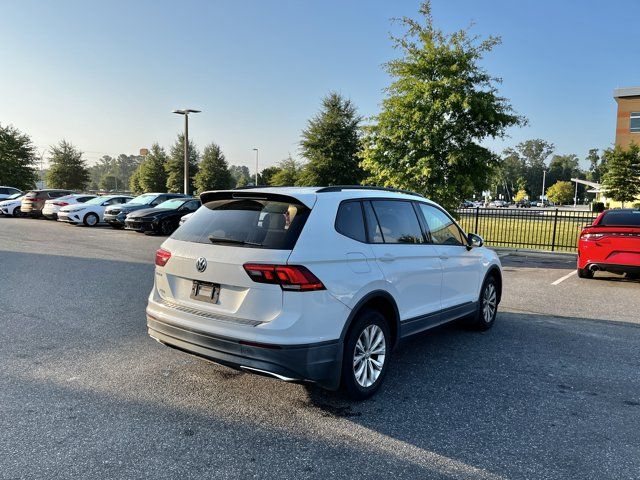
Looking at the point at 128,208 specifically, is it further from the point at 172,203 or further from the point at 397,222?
the point at 397,222

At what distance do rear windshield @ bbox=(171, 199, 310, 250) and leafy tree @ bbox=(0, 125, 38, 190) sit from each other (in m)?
43.1

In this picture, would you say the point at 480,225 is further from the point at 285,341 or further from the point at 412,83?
the point at 285,341

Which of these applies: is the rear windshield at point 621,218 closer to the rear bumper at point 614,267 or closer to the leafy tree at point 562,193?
the rear bumper at point 614,267

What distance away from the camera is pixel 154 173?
5094 cm

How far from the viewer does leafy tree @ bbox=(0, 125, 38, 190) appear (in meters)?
39.1

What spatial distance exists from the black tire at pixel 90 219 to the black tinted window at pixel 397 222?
836 inches

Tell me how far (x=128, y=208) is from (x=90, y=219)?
9.13 feet

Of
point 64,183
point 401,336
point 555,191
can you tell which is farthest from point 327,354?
point 555,191

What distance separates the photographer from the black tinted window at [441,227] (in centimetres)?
508

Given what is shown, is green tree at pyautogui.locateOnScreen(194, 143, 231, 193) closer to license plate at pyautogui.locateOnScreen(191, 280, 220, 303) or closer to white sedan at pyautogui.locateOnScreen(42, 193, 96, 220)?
white sedan at pyautogui.locateOnScreen(42, 193, 96, 220)

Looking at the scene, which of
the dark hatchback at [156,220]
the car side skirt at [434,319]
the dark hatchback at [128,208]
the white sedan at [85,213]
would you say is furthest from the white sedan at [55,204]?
the car side skirt at [434,319]

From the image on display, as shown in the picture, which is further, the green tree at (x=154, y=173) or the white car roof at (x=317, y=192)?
the green tree at (x=154, y=173)

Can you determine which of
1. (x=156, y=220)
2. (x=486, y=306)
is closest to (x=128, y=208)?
(x=156, y=220)

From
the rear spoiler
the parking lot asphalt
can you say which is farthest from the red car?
the rear spoiler
